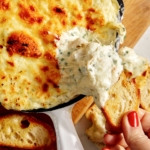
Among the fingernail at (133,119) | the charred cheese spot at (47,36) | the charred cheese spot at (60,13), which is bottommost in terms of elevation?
the fingernail at (133,119)

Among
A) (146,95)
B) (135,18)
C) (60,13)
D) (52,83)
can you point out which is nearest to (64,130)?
(52,83)

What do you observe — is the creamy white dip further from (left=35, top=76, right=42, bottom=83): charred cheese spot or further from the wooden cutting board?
the wooden cutting board

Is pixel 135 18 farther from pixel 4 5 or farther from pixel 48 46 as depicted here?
pixel 4 5

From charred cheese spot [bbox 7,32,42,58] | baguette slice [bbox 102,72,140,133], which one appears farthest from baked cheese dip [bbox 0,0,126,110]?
baguette slice [bbox 102,72,140,133]

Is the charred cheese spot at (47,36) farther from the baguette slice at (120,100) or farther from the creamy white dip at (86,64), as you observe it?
the baguette slice at (120,100)

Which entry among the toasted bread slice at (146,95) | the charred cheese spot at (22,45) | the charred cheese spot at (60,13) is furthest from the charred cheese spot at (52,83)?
the toasted bread slice at (146,95)

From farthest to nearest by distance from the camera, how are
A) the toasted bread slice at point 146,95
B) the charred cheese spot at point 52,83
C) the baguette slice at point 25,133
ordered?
the toasted bread slice at point 146,95
the baguette slice at point 25,133
the charred cheese spot at point 52,83
